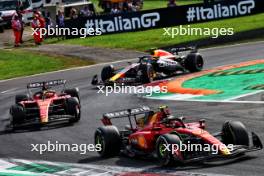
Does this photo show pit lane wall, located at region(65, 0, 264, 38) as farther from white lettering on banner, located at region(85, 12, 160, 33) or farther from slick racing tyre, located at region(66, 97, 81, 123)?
slick racing tyre, located at region(66, 97, 81, 123)

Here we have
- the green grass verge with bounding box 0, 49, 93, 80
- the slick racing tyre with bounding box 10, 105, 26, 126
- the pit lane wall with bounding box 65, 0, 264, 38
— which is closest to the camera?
the slick racing tyre with bounding box 10, 105, 26, 126

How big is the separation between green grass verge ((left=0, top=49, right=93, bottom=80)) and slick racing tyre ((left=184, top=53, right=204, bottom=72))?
24.7 ft

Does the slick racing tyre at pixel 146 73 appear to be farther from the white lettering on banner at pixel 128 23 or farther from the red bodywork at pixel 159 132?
the white lettering on banner at pixel 128 23

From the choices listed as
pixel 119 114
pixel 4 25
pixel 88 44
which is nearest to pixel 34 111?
pixel 119 114

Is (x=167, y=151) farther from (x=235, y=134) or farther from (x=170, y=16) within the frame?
(x=170, y=16)

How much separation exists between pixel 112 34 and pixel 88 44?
214 cm

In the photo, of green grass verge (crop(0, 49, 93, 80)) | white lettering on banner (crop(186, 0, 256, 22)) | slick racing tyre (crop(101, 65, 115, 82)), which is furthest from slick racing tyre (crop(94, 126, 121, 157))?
white lettering on banner (crop(186, 0, 256, 22))

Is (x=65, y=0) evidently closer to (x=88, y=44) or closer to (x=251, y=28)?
(x=88, y=44)

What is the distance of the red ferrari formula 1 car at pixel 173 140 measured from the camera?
13.0 m

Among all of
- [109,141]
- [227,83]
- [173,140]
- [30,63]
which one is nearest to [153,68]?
[227,83]

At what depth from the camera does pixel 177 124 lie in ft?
45.5

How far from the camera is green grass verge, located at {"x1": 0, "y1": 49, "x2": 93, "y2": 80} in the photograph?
3356 cm

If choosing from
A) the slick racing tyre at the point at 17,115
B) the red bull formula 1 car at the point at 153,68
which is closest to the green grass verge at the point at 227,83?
the red bull formula 1 car at the point at 153,68

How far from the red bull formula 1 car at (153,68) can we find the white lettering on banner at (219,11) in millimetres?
13257
